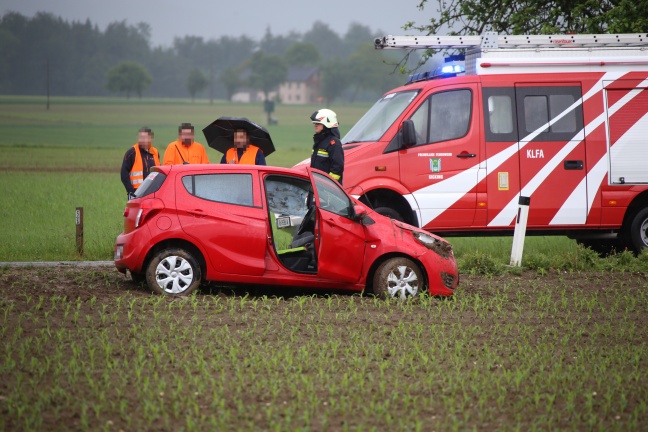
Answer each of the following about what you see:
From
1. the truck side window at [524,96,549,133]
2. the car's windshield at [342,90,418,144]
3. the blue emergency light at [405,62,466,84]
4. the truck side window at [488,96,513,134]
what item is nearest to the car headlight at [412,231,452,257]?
the car's windshield at [342,90,418,144]

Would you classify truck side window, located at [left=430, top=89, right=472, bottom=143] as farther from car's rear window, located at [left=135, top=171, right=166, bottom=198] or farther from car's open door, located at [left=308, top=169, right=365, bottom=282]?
car's rear window, located at [left=135, top=171, right=166, bottom=198]

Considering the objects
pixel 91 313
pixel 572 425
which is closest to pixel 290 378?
pixel 572 425

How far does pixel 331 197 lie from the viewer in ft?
37.7

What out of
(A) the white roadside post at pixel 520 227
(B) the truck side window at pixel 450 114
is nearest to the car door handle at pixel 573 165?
(A) the white roadside post at pixel 520 227

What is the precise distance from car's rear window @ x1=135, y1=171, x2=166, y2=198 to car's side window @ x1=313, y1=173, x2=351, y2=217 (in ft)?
5.39

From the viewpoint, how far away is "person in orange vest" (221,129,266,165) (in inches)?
548

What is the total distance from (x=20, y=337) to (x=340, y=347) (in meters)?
2.66

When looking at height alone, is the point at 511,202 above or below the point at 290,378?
above

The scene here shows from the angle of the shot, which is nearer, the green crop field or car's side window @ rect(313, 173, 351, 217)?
the green crop field

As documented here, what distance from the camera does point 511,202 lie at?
14711 millimetres

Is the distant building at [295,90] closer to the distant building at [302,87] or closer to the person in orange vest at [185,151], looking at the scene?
the distant building at [302,87]

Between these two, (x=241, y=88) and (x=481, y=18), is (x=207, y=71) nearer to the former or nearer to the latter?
(x=241, y=88)

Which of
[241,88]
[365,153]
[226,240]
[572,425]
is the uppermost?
[241,88]

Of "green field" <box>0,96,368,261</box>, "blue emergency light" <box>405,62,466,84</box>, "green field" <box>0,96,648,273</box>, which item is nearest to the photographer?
"blue emergency light" <box>405,62,466,84</box>
